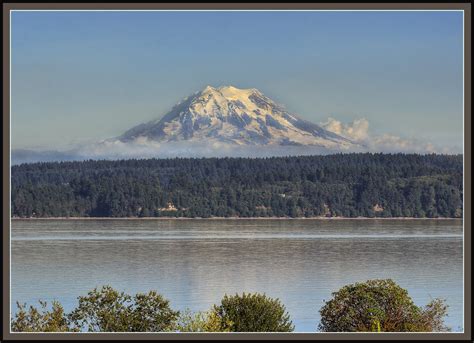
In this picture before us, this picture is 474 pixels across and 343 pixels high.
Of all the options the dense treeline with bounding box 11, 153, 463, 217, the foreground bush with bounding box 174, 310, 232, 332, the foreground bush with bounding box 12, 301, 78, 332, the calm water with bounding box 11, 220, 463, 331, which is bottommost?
the calm water with bounding box 11, 220, 463, 331

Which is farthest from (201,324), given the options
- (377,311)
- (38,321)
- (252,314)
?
(377,311)

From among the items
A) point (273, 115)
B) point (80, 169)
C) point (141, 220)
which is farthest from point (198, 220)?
point (273, 115)

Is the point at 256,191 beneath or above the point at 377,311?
above

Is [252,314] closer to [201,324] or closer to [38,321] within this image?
[201,324]

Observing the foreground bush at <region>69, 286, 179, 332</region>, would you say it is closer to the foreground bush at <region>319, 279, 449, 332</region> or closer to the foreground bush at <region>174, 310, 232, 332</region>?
the foreground bush at <region>174, 310, 232, 332</region>

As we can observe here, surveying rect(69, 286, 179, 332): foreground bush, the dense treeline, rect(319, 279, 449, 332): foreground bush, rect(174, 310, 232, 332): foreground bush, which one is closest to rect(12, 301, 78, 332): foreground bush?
rect(69, 286, 179, 332): foreground bush

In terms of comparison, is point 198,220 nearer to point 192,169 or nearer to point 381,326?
point 192,169

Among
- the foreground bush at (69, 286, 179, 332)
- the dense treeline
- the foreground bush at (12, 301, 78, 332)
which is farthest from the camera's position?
the dense treeline
